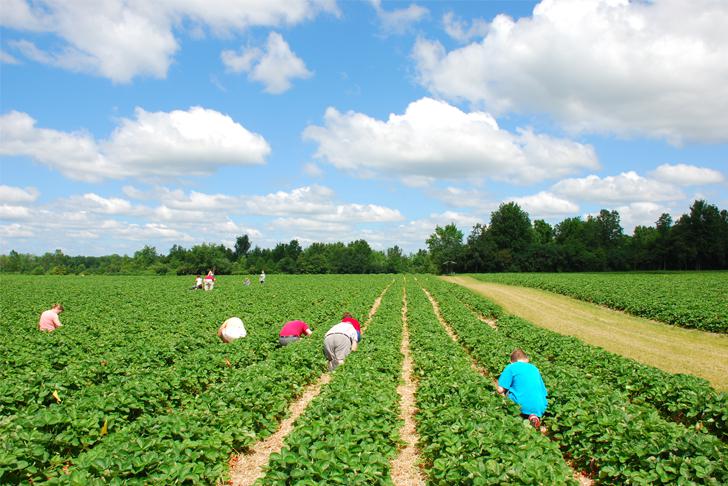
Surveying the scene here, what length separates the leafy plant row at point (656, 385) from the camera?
24.7 ft

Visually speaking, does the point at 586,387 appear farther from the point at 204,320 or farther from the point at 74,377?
the point at 204,320

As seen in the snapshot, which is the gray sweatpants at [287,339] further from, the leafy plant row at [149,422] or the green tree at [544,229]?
the green tree at [544,229]

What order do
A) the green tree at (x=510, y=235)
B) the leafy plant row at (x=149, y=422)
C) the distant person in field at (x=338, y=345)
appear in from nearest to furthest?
1. the leafy plant row at (x=149, y=422)
2. the distant person in field at (x=338, y=345)
3. the green tree at (x=510, y=235)

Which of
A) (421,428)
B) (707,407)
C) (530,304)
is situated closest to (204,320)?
(421,428)

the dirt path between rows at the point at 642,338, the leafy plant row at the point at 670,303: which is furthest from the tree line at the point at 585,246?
the dirt path between rows at the point at 642,338

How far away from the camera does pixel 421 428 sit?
23.9ft

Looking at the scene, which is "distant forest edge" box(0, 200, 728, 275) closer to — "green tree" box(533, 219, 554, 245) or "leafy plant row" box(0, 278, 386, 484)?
"green tree" box(533, 219, 554, 245)

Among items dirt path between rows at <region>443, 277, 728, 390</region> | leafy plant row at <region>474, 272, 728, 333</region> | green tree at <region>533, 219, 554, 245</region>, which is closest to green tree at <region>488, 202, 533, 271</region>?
green tree at <region>533, 219, 554, 245</region>

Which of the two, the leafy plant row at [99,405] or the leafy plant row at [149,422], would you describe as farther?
the leafy plant row at [99,405]

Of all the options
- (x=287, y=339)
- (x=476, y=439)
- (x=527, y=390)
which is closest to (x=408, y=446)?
(x=476, y=439)

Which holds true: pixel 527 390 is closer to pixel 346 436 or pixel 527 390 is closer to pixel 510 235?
pixel 346 436

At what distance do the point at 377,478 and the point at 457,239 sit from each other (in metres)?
118

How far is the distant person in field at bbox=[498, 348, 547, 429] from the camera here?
7.37 meters

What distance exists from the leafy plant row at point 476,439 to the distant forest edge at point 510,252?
91827mm
